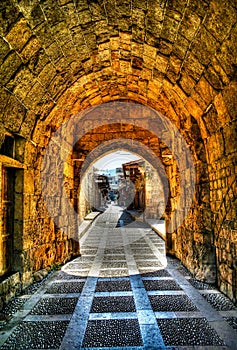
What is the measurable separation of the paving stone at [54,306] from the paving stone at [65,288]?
0.29m

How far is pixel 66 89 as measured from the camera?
371 centimetres

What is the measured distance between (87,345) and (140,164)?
36.8 feet

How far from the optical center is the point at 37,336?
87.6 inches

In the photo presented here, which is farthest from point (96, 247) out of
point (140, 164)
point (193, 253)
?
point (140, 164)

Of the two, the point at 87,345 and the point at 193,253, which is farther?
the point at 193,253

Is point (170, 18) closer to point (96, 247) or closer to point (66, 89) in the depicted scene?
point (66, 89)

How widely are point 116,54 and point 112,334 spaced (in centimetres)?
333

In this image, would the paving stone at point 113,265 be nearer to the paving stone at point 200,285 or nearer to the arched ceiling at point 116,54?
the paving stone at point 200,285

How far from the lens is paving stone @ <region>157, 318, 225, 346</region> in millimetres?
2078

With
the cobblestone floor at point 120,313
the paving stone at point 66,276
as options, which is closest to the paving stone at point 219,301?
the cobblestone floor at point 120,313

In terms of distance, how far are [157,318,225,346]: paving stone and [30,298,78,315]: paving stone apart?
109 centimetres

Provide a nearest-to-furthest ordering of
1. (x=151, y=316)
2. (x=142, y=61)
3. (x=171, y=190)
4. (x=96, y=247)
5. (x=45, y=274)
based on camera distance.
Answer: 1. (x=151, y=316)
2. (x=142, y=61)
3. (x=45, y=274)
4. (x=171, y=190)
5. (x=96, y=247)

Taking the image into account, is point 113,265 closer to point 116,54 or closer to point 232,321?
point 232,321

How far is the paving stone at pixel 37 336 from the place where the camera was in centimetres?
208
